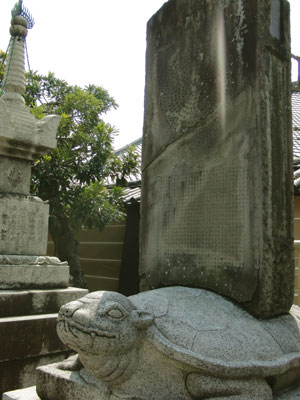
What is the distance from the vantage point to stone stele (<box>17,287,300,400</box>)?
197 centimetres

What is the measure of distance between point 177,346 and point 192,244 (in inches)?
40.0

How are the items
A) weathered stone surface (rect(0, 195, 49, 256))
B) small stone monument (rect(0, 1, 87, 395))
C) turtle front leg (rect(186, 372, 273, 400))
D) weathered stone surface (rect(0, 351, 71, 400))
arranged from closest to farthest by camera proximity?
turtle front leg (rect(186, 372, 273, 400)) → weathered stone surface (rect(0, 351, 71, 400)) → small stone monument (rect(0, 1, 87, 395)) → weathered stone surface (rect(0, 195, 49, 256))

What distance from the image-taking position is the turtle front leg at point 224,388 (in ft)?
6.42

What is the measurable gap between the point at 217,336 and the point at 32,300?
2460 millimetres

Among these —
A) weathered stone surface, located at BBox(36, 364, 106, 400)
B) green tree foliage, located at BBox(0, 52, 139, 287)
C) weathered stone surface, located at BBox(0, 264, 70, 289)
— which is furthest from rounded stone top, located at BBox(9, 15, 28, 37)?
weathered stone surface, located at BBox(36, 364, 106, 400)

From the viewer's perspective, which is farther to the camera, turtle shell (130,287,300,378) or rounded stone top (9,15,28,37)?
rounded stone top (9,15,28,37)

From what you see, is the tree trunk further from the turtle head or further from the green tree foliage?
the turtle head

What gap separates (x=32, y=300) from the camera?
Result: 3.96 metres

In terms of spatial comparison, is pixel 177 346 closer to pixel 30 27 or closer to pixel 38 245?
pixel 38 245

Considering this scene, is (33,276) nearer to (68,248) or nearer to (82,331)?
(82,331)

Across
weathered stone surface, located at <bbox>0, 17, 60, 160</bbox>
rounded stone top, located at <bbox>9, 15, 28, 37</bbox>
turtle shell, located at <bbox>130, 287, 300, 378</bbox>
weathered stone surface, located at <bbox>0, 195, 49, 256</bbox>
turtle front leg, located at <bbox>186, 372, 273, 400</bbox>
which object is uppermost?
rounded stone top, located at <bbox>9, 15, 28, 37</bbox>

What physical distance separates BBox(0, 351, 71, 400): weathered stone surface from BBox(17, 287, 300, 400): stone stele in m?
1.47

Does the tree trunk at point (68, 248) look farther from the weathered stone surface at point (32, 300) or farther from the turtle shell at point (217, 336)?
the turtle shell at point (217, 336)

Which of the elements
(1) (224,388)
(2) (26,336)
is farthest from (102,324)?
(2) (26,336)
